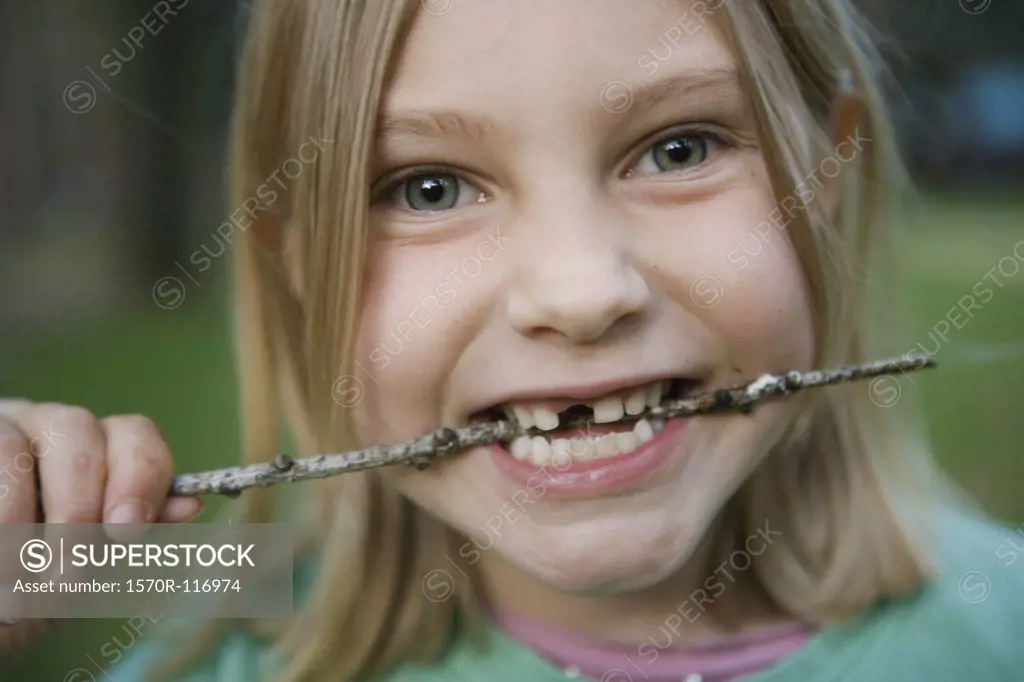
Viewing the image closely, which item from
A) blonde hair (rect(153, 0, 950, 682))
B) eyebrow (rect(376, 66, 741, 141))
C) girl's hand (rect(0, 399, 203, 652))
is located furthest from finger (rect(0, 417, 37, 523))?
eyebrow (rect(376, 66, 741, 141))

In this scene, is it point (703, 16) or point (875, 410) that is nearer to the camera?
point (703, 16)

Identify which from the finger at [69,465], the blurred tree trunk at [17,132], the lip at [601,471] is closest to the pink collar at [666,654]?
the lip at [601,471]

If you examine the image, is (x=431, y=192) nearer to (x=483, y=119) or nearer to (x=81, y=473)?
(x=483, y=119)

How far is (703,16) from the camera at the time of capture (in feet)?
1.37

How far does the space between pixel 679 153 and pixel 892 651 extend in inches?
10.9

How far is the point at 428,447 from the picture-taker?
447mm

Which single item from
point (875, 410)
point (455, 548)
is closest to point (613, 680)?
point (455, 548)

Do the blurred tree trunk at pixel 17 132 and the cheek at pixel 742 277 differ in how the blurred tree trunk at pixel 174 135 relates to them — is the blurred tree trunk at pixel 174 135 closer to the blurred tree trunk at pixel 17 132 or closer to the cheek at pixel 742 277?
the blurred tree trunk at pixel 17 132

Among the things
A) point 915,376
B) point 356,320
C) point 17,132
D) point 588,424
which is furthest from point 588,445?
point 17,132

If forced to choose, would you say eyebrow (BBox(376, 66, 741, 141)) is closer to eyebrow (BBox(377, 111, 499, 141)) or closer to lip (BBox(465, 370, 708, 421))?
eyebrow (BBox(377, 111, 499, 141))

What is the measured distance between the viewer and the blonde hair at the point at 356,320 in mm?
436

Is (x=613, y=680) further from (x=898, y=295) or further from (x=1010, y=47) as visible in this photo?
(x=1010, y=47)

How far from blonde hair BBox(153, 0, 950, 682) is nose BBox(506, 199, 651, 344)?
82 millimetres

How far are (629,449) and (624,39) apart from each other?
0.18 meters
